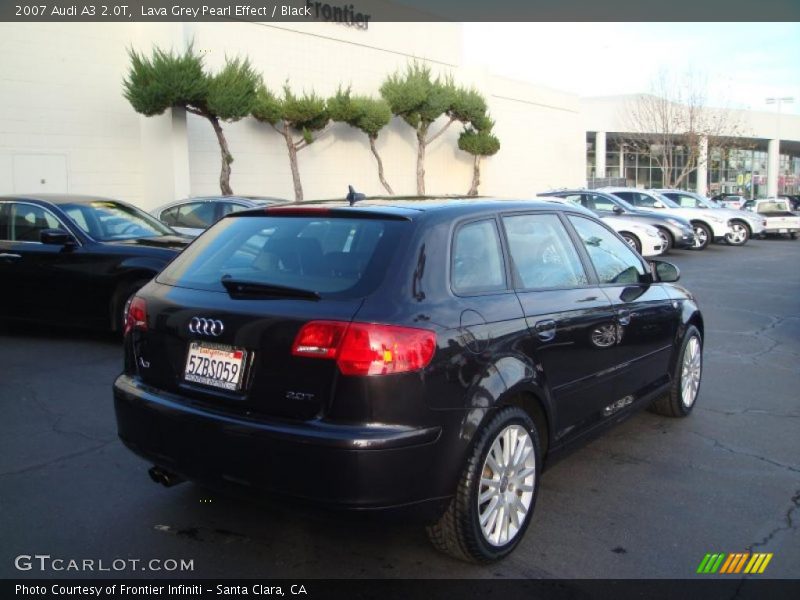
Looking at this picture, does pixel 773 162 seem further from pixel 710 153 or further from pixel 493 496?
pixel 493 496

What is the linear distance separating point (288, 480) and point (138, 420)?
970 millimetres

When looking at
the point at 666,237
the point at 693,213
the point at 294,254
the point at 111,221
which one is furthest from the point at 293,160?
the point at 294,254

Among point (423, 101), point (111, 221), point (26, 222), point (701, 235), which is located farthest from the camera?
point (423, 101)

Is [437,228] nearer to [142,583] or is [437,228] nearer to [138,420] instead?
[138,420]

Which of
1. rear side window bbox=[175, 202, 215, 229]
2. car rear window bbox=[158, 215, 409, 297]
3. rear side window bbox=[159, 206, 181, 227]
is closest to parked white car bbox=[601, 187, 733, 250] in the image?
rear side window bbox=[175, 202, 215, 229]

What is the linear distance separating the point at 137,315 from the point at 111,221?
5.27 metres

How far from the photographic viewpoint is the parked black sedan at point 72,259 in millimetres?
7953

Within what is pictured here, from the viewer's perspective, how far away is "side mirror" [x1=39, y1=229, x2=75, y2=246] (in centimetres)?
803

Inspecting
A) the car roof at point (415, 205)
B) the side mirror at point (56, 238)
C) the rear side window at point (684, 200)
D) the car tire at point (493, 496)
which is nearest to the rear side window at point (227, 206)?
the side mirror at point (56, 238)

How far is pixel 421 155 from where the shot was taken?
2708 cm

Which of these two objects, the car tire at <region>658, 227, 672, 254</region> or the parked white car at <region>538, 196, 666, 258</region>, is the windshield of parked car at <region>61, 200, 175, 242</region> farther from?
the car tire at <region>658, 227, 672, 254</region>

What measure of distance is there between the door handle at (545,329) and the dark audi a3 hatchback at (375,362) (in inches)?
0.4

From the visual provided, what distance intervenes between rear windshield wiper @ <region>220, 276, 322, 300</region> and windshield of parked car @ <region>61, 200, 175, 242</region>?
210 inches
